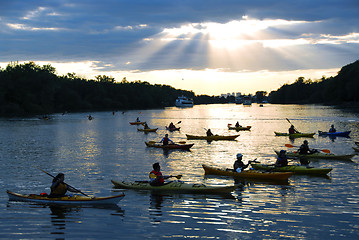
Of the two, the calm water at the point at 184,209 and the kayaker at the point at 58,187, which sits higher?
the kayaker at the point at 58,187

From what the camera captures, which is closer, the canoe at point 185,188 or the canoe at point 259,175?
the canoe at point 185,188

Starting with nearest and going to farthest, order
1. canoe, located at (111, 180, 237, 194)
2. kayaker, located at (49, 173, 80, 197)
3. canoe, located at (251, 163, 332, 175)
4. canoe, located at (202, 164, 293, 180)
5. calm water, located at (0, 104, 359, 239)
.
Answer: calm water, located at (0, 104, 359, 239) < kayaker, located at (49, 173, 80, 197) < canoe, located at (111, 180, 237, 194) < canoe, located at (202, 164, 293, 180) < canoe, located at (251, 163, 332, 175)

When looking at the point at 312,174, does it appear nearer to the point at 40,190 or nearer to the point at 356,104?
the point at 40,190

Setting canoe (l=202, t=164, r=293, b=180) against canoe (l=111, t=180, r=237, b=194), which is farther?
canoe (l=202, t=164, r=293, b=180)

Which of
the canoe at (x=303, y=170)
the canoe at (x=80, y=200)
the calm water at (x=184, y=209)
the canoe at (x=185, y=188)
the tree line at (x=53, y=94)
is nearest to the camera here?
the calm water at (x=184, y=209)

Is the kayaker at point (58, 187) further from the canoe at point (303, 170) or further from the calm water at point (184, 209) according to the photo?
the canoe at point (303, 170)

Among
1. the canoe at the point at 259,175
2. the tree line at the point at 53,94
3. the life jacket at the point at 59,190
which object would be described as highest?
the tree line at the point at 53,94

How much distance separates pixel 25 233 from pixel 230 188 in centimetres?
878

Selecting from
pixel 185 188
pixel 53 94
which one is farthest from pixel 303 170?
pixel 53 94

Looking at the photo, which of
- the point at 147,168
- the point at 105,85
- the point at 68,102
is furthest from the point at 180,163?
the point at 105,85

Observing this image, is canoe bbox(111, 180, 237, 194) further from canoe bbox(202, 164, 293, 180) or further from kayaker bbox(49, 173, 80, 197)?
canoe bbox(202, 164, 293, 180)

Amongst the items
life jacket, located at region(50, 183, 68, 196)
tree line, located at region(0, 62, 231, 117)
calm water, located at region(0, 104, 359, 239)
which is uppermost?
tree line, located at region(0, 62, 231, 117)

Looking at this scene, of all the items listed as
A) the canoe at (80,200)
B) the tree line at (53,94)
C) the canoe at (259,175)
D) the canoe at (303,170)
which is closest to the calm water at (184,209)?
the canoe at (80,200)

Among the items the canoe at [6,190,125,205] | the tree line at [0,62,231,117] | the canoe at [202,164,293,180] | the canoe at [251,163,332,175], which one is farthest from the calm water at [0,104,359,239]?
the tree line at [0,62,231,117]
